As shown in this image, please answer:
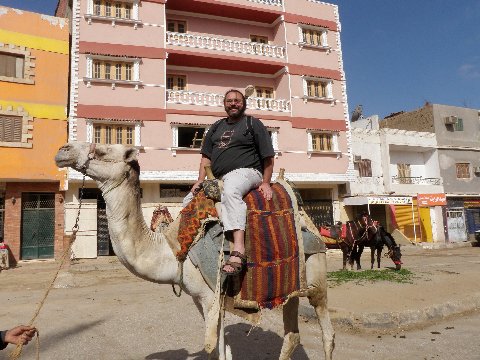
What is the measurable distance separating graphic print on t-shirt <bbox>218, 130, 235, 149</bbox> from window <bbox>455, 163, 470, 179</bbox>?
31948 millimetres

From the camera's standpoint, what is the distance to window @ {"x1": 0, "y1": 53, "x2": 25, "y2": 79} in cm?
1867

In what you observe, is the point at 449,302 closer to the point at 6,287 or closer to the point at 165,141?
the point at 6,287

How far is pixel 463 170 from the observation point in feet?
102

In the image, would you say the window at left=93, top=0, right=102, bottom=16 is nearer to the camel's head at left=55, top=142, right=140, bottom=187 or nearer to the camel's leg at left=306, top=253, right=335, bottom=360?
the camel's head at left=55, top=142, right=140, bottom=187

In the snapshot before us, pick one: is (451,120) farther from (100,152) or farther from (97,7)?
(100,152)

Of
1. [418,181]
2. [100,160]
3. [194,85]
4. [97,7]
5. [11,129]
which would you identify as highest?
[97,7]

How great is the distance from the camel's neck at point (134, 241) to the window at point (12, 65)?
19082mm

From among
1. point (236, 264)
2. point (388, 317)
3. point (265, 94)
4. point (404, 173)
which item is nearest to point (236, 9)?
point (265, 94)

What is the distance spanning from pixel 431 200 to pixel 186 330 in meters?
26.6

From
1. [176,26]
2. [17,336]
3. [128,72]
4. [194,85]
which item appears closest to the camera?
[17,336]

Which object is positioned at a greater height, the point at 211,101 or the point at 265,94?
the point at 265,94

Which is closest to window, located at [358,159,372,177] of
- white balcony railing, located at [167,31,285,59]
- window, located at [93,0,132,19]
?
white balcony railing, located at [167,31,285,59]

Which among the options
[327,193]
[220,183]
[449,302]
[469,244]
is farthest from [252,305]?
[469,244]

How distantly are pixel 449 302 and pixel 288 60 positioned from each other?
65.1 feet
